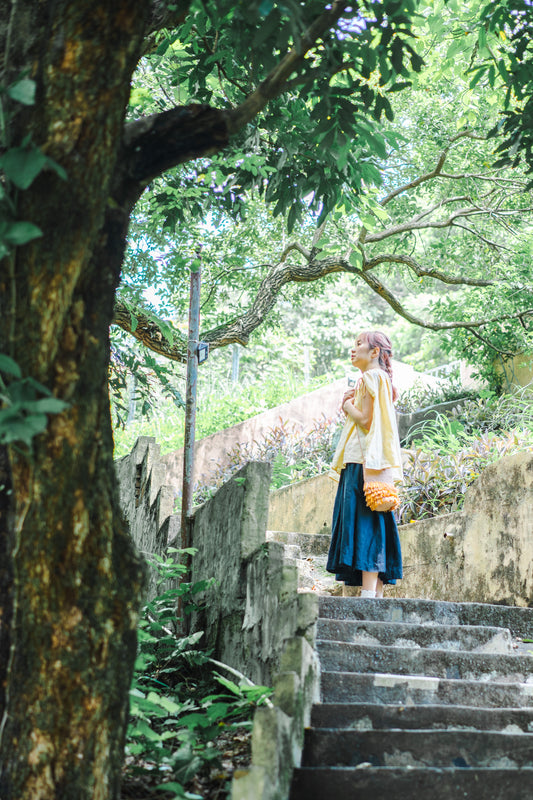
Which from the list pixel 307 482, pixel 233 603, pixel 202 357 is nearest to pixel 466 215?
pixel 307 482

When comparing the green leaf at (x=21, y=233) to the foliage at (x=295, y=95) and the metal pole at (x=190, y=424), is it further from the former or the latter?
the metal pole at (x=190, y=424)

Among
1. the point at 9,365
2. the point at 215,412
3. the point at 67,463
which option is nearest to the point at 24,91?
the point at 9,365

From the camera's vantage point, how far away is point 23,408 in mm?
2012

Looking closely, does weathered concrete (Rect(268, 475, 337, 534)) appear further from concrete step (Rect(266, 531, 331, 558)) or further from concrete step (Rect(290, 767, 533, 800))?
concrete step (Rect(290, 767, 533, 800))

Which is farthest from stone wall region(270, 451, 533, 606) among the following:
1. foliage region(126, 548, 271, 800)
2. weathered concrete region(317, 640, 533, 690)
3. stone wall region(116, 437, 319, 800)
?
foliage region(126, 548, 271, 800)

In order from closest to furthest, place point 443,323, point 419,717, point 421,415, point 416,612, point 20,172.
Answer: point 20,172 → point 419,717 → point 416,612 → point 443,323 → point 421,415

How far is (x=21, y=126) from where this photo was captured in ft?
7.52

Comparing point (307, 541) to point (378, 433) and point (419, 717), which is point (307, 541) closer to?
point (378, 433)

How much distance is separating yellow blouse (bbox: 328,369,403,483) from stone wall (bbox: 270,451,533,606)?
0.78 metres

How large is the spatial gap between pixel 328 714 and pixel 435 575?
9.60 ft

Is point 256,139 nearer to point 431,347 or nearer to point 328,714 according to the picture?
point 328,714

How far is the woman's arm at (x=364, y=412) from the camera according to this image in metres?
5.16

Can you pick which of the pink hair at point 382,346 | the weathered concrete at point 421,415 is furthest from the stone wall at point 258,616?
the weathered concrete at point 421,415

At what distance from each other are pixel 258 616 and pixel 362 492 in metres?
1.50
